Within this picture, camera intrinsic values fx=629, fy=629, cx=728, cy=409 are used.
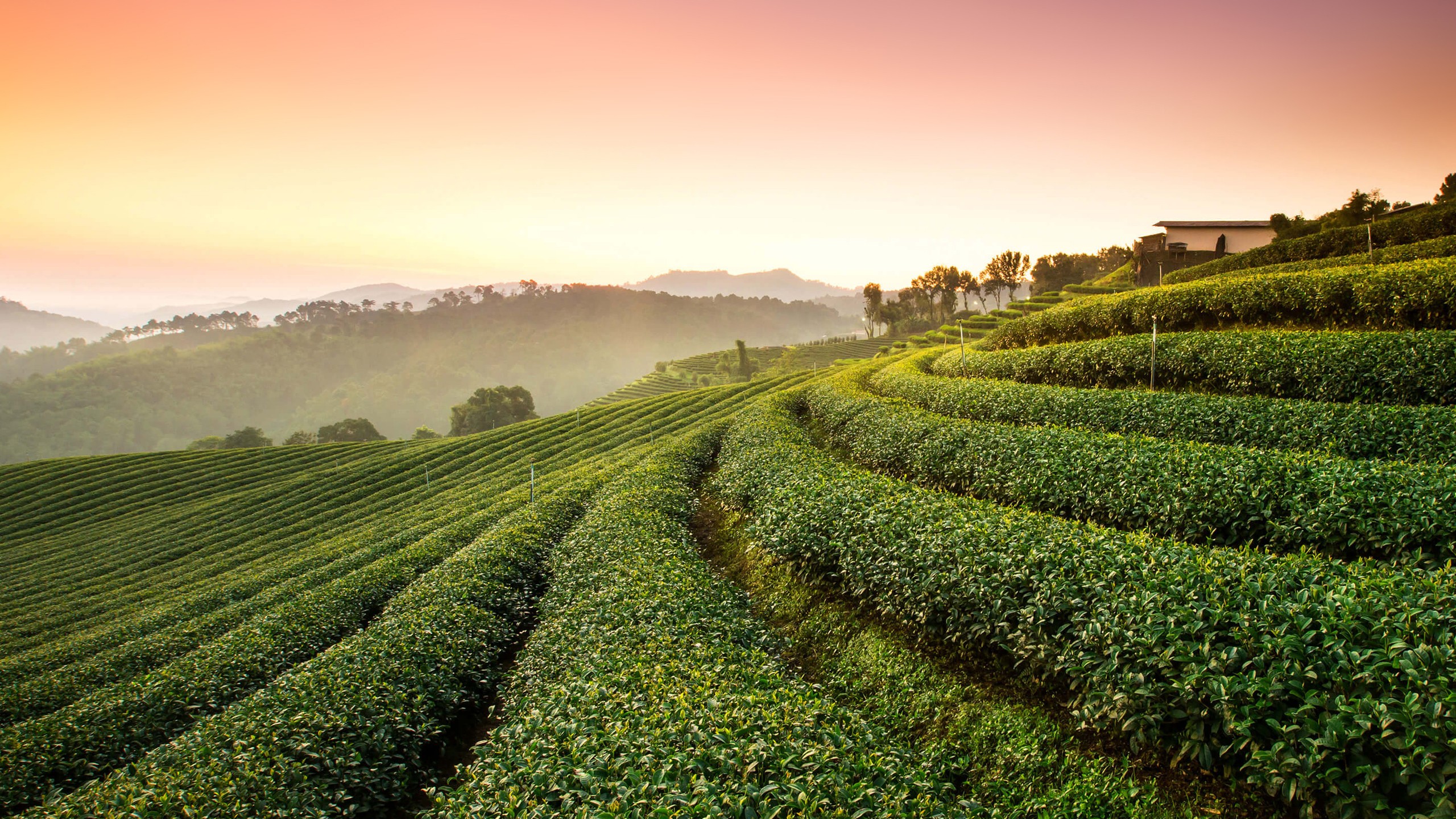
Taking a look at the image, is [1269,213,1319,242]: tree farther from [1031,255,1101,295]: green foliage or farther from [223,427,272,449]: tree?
[223,427,272,449]: tree

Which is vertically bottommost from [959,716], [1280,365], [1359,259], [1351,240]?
[959,716]

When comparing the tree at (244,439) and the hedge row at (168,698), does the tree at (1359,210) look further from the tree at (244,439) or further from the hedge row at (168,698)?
the tree at (244,439)

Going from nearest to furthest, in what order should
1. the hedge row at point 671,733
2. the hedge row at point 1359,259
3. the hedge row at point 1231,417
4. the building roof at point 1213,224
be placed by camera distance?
the hedge row at point 671,733
the hedge row at point 1231,417
the hedge row at point 1359,259
the building roof at point 1213,224

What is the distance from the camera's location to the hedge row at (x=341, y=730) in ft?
22.7

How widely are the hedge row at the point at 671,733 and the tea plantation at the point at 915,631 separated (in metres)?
0.05

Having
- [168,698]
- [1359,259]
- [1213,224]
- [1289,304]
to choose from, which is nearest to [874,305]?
[1213,224]

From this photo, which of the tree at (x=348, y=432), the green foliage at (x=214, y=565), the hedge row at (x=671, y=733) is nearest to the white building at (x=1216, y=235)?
the green foliage at (x=214, y=565)

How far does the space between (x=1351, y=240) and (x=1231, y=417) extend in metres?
23.2

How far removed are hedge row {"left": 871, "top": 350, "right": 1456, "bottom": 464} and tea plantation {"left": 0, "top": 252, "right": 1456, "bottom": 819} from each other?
0.08m

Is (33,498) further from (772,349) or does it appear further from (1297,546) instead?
(772,349)

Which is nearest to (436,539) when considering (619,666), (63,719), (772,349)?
(63,719)

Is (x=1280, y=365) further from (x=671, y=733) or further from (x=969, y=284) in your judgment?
(x=969, y=284)

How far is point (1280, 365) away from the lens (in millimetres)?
15578

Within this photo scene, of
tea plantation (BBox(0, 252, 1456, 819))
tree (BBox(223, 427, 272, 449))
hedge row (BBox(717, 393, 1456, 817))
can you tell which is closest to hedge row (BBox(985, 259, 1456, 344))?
tea plantation (BBox(0, 252, 1456, 819))
